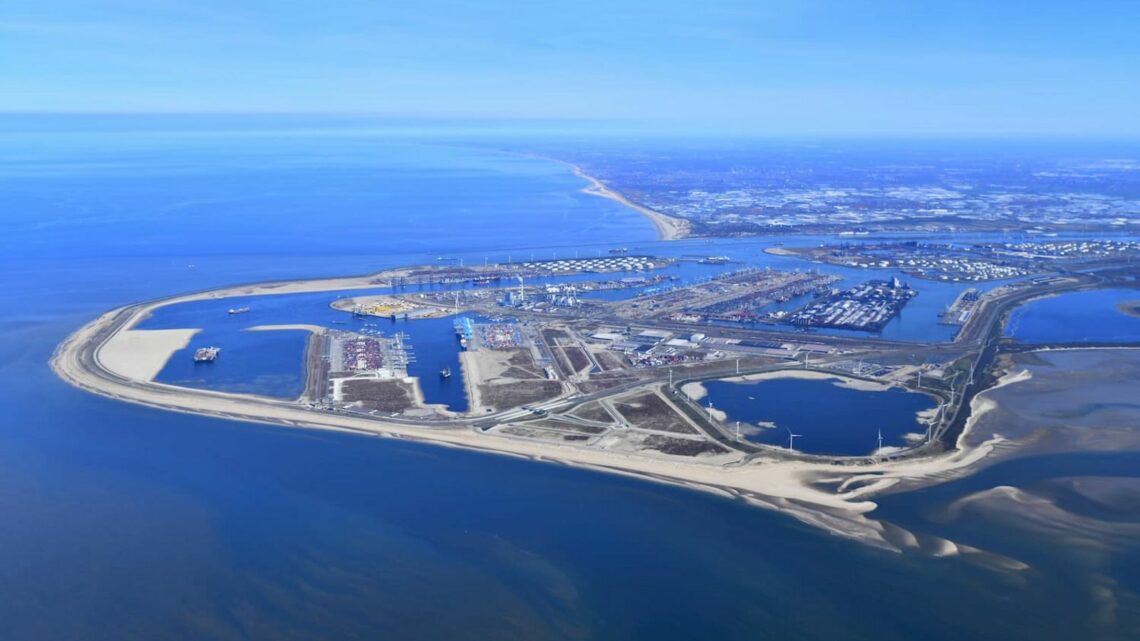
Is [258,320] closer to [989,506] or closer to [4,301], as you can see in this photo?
[4,301]

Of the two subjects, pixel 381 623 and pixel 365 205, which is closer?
pixel 381 623

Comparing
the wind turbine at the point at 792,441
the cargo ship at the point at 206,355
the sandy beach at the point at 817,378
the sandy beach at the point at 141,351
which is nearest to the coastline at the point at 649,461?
the sandy beach at the point at 141,351

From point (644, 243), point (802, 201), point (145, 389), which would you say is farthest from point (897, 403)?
point (802, 201)

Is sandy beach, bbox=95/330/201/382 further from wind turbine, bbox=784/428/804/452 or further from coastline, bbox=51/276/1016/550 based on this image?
wind turbine, bbox=784/428/804/452

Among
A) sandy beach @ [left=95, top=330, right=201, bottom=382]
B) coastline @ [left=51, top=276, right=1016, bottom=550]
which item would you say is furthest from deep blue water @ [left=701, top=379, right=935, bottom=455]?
sandy beach @ [left=95, top=330, right=201, bottom=382]

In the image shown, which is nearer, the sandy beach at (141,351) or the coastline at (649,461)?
the coastline at (649,461)

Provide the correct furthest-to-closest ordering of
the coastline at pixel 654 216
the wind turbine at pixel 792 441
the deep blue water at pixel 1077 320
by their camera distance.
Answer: the coastline at pixel 654 216 → the deep blue water at pixel 1077 320 → the wind turbine at pixel 792 441

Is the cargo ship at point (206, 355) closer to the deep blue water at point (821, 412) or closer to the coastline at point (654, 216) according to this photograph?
the deep blue water at point (821, 412)
